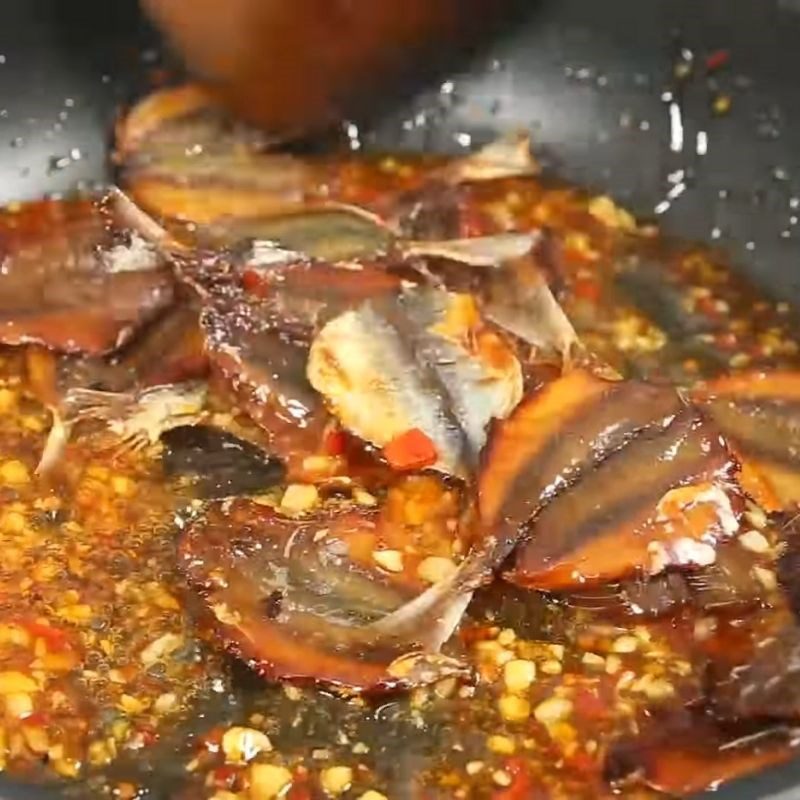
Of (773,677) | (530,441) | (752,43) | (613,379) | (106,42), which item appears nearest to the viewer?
(773,677)

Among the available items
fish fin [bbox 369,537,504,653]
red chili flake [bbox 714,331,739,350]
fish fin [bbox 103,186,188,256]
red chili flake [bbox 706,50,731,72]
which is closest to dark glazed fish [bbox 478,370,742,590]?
fish fin [bbox 369,537,504,653]

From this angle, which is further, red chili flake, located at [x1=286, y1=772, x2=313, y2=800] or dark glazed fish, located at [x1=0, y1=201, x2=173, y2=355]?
dark glazed fish, located at [x1=0, y1=201, x2=173, y2=355]

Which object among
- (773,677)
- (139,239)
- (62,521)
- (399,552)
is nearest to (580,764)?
(773,677)

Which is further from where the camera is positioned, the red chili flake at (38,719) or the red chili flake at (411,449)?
the red chili flake at (411,449)

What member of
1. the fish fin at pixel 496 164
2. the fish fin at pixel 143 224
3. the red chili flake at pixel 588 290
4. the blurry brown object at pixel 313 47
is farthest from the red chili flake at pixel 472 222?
the fish fin at pixel 143 224

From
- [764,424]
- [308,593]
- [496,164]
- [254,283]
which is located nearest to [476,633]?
[308,593]

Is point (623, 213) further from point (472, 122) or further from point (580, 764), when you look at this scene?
point (580, 764)

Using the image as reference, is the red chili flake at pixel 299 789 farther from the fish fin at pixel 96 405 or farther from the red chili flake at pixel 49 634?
the fish fin at pixel 96 405

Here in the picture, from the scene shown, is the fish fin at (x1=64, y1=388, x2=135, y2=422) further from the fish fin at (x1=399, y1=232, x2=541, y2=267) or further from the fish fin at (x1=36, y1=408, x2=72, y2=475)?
the fish fin at (x1=399, y1=232, x2=541, y2=267)
